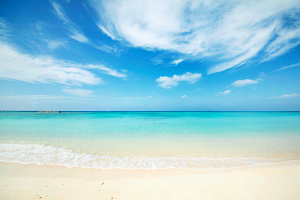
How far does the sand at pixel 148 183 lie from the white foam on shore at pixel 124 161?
17.0 inches

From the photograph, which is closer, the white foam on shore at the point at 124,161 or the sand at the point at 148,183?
the sand at the point at 148,183

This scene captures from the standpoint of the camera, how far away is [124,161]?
19.1ft

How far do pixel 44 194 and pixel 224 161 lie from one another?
7.25 meters

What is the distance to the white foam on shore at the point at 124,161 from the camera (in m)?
5.32

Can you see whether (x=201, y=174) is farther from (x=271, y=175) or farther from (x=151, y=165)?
(x=271, y=175)

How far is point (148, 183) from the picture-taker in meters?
4.00

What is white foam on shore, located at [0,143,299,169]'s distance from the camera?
5.32 metres

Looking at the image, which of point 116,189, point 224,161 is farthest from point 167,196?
point 224,161

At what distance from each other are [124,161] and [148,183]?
2.19 metres

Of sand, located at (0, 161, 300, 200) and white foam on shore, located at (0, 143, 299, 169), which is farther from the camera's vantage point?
white foam on shore, located at (0, 143, 299, 169)

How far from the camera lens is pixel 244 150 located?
7.54 metres

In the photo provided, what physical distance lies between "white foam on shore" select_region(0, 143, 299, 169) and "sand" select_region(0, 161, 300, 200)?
432 millimetres

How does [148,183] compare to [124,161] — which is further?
[124,161]

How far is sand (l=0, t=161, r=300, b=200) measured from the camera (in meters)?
3.44
